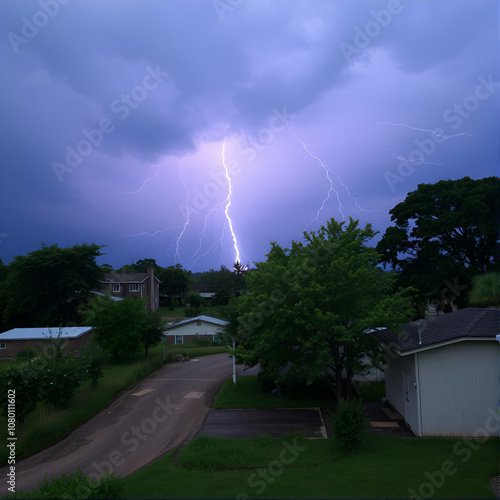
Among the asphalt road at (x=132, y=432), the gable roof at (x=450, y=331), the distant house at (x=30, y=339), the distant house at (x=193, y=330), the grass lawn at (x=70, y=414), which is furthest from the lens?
the distant house at (x=193, y=330)

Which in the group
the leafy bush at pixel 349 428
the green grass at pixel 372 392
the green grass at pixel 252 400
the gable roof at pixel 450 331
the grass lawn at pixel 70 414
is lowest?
the green grass at pixel 372 392

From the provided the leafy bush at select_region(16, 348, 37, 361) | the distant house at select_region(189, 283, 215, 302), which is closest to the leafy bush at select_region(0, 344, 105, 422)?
the leafy bush at select_region(16, 348, 37, 361)

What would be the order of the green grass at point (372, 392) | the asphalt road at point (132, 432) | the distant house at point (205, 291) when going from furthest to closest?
1. the distant house at point (205, 291)
2. the green grass at point (372, 392)
3. the asphalt road at point (132, 432)

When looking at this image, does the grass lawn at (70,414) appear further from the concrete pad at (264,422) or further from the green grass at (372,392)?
the green grass at (372,392)

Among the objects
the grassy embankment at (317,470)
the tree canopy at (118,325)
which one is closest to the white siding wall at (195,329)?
the tree canopy at (118,325)

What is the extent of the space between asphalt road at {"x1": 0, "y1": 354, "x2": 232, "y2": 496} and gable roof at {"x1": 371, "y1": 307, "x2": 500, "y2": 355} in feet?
29.2

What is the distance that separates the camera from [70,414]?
54.7 ft

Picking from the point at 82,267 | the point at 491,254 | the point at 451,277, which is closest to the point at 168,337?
the point at 82,267

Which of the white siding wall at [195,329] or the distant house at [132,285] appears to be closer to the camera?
the white siding wall at [195,329]

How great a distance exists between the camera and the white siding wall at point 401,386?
1370 centimetres

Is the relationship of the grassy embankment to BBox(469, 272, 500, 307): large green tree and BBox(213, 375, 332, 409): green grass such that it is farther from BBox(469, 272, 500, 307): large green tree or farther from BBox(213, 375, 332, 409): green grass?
BBox(469, 272, 500, 307): large green tree

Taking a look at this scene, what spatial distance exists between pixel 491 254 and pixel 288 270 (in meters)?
21.9

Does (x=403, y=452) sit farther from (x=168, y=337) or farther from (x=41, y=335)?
(x=168, y=337)

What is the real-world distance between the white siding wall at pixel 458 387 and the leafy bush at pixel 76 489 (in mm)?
10459
